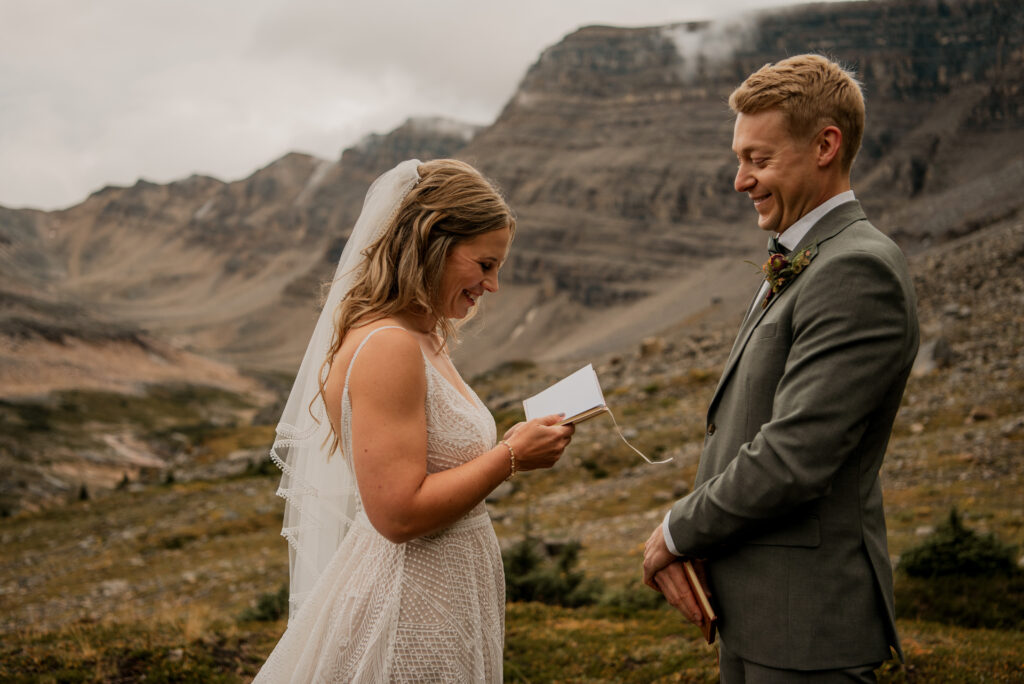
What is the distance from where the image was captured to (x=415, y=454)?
2787 mm

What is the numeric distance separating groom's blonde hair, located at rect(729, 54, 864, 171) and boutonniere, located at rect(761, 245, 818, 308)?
369mm

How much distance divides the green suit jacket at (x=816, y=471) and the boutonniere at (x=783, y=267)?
1.3 inches

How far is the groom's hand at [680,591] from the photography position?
9.35 ft

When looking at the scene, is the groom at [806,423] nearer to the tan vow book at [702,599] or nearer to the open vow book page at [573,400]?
the tan vow book at [702,599]

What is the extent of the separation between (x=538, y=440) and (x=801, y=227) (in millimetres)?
1261

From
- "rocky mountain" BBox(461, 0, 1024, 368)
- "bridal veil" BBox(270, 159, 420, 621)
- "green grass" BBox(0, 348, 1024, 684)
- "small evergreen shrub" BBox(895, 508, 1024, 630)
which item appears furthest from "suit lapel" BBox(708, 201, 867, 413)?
"rocky mountain" BBox(461, 0, 1024, 368)

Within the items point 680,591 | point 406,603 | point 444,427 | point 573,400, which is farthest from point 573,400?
point 406,603

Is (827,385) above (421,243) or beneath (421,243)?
beneath

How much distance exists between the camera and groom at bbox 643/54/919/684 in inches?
97.4

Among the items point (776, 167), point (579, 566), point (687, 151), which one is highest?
point (687, 151)

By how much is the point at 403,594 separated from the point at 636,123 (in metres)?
157

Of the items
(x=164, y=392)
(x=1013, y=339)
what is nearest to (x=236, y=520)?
(x=1013, y=339)

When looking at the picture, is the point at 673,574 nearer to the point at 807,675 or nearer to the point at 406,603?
the point at 807,675


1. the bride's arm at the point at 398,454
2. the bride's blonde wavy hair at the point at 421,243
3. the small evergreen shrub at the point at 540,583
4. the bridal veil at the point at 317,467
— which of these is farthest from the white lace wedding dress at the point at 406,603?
the small evergreen shrub at the point at 540,583
